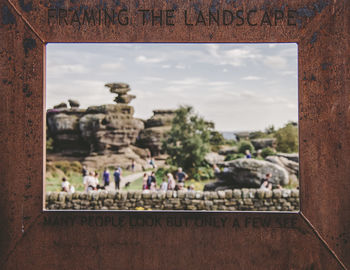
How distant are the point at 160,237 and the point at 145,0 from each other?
1.83 m

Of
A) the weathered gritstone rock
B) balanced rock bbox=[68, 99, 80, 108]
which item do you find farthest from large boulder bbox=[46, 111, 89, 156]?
the weathered gritstone rock

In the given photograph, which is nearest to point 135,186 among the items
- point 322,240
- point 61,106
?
point 322,240

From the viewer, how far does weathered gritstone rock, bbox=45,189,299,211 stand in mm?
→ 10078

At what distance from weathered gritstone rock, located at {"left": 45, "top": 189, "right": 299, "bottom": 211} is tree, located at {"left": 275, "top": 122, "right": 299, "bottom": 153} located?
2178 centimetres

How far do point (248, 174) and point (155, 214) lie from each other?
12.9 metres

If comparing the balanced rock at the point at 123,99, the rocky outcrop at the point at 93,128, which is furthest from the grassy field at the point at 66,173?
the balanced rock at the point at 123,99

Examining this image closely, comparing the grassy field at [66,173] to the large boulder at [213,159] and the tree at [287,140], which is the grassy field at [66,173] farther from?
the tree at [287,140]

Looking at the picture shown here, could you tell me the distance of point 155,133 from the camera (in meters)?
35.3

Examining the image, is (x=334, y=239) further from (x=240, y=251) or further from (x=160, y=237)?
(x=160, y=237)

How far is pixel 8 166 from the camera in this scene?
2285mm

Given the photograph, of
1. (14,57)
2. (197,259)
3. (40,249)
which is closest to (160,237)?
(197,259)

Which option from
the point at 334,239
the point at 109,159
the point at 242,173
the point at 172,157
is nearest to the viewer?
the point at 334,239

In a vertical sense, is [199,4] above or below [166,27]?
above

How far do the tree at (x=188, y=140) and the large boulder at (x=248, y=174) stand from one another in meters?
7.95
